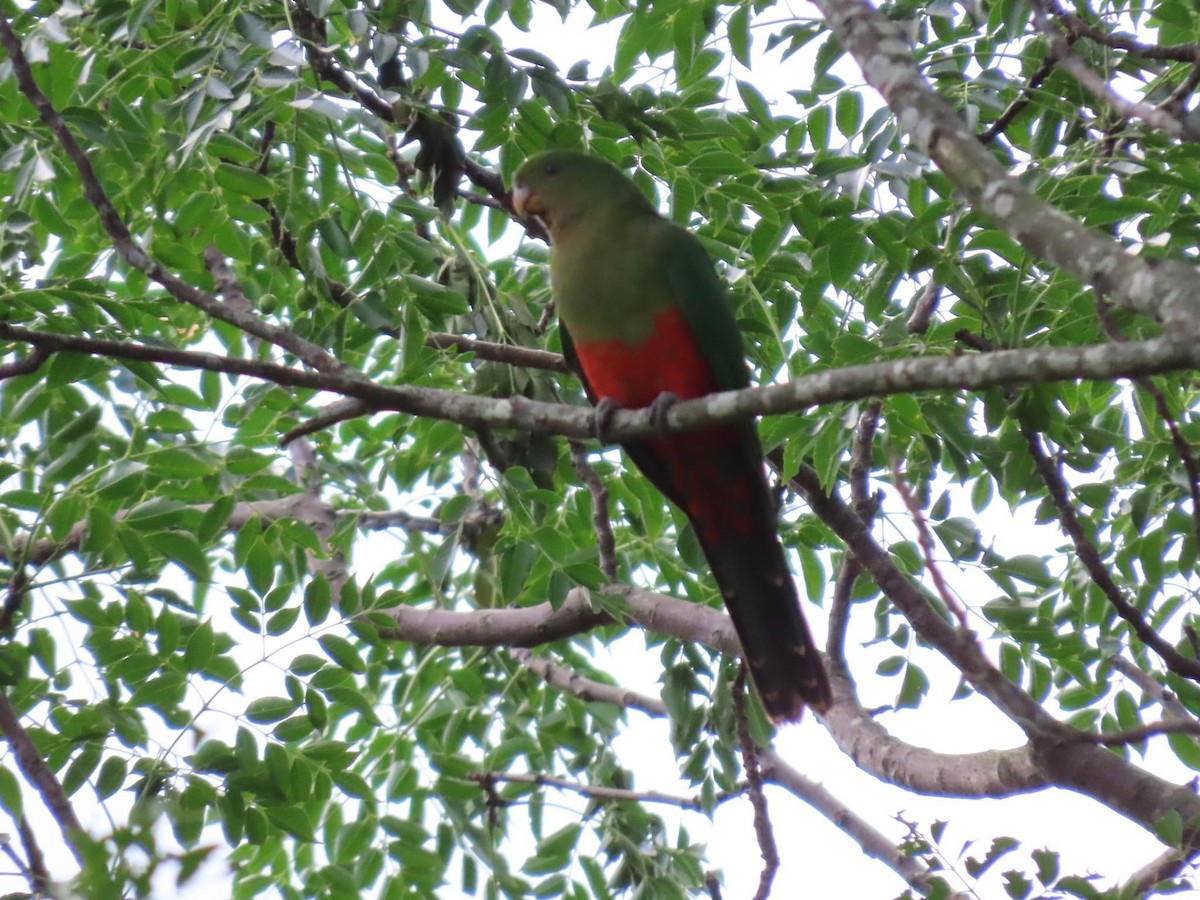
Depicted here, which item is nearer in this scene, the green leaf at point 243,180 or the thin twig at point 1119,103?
the thin twig at point 1119,103

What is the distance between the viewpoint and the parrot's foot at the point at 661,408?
3162 millimetres

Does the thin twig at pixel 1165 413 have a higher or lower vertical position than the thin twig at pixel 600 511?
lower

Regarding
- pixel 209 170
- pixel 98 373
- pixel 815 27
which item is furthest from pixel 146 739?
pixel 815 27

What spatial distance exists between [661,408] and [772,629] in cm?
73

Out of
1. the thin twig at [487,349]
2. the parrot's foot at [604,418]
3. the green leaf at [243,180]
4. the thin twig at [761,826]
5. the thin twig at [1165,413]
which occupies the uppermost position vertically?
the green leaf at [243,180]

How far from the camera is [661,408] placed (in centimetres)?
346

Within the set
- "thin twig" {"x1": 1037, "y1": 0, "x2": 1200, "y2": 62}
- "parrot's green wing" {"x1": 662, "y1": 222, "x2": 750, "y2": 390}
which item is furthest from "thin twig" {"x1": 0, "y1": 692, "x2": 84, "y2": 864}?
"thin twig" {"x1": 1037, "y1": 0, "x2": 1200, "y2": 62}

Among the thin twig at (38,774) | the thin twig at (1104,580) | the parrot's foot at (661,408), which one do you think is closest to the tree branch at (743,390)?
the parrot's foot at (661,408)

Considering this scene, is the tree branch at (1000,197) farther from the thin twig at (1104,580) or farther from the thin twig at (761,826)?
the thin twig at (761,826)

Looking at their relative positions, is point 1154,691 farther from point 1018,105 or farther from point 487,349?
point 487,349

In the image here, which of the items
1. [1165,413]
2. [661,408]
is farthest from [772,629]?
[1165,413]

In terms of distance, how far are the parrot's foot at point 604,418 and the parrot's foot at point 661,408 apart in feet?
0.35

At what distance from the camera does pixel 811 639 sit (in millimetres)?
3699

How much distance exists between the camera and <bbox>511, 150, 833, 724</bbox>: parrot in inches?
143
